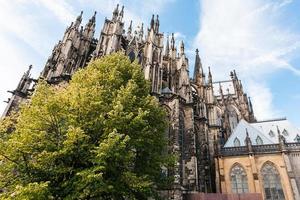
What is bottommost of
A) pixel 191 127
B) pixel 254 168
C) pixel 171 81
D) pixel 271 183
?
pixel 271 183

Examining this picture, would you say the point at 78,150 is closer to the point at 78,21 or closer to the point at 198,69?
the point at 78,21

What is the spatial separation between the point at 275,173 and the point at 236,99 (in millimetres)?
19183

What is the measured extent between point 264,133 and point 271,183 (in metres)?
7.11

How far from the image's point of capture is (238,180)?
21.0 meters

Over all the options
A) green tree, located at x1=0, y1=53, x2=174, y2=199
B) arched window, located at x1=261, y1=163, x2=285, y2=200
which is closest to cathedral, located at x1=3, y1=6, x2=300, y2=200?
arched window, located at x1=261, y1=163, x2=285, y2=200

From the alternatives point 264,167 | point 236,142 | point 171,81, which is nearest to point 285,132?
point 236,142

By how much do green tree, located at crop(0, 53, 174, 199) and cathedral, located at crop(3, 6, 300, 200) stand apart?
25.5 ft

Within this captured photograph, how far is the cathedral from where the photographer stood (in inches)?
731

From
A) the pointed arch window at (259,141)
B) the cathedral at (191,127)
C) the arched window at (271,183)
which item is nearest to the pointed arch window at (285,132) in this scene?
the cathedral at (191,127)

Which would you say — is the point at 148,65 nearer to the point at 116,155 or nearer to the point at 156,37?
the point at 156,37

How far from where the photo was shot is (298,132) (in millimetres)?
24094

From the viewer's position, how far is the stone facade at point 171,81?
18.0 meters

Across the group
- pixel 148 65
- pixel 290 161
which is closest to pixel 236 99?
pixel 290 161

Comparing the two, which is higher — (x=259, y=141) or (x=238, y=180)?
(x=259, y=141)
